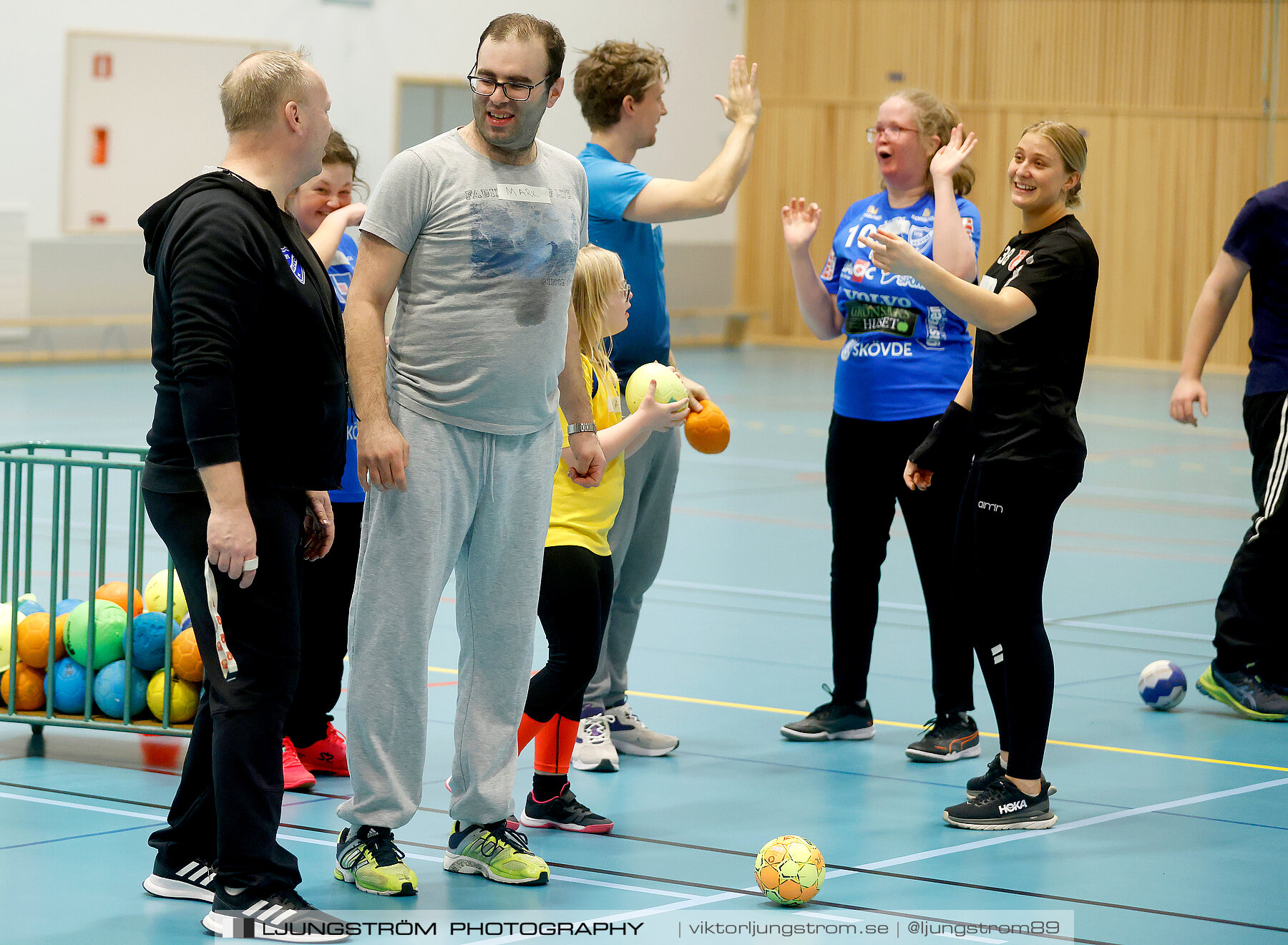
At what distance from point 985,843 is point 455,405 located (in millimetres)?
1859

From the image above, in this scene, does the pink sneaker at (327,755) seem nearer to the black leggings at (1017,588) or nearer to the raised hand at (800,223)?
the black leggings at (1017,588)

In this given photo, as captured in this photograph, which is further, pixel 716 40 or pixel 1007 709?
pixel 716 40

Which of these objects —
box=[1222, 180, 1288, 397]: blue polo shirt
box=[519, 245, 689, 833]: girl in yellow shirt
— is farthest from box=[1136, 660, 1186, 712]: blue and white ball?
box=[519, 245, 689, 833]: girl in yellow shirt

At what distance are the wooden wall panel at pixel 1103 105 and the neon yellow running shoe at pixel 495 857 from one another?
1870 cm

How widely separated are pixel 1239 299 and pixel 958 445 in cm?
1711

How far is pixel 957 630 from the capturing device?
5.43 m

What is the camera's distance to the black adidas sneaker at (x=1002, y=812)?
4.59 m

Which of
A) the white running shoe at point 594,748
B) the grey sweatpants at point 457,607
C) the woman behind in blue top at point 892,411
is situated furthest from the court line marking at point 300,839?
the woman behind in blue top at point 892,411

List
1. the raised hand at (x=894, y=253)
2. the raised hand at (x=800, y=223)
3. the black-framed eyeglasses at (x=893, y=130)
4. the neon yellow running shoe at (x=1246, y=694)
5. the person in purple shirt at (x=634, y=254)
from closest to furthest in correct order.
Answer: the raised hand at (x=894, y=253)
the person in purple shirt at (x=634, y=254)
the black-framed eyeglasses at (x=893, y=130)
the raised hand at (x=800, y=223)
the neon yellow running shoe at (x=1246, y=694)

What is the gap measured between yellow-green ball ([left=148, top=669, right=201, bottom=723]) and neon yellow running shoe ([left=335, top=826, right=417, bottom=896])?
118cm

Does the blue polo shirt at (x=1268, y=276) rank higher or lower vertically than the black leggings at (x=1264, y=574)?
higher

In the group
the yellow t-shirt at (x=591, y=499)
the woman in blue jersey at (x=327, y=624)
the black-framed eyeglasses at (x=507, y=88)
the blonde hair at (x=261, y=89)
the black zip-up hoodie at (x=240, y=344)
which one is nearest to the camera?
the black zip-up hoodie at (x=240, y=344)

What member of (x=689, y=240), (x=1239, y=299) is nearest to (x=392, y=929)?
(x=1239, y=299)

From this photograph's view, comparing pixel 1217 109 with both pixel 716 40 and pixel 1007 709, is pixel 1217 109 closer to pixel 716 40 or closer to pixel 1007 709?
pixel 716 40
